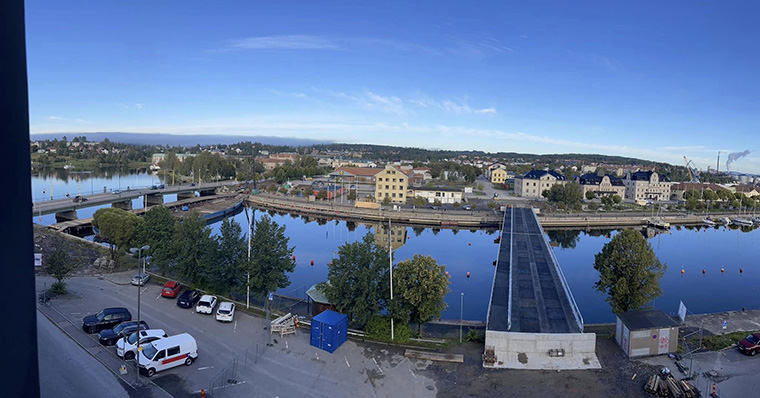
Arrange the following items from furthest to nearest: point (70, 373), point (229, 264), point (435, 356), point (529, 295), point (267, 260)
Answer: point (229, 264) → point (529, 295) → point (267, 260) → point (435, 356) → point (70, 373)

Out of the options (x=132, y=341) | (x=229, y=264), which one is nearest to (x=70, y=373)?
(x=132, y=341)

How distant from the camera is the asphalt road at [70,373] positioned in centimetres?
516

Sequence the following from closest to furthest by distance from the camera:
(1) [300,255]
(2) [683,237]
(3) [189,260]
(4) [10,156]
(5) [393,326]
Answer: (4) [10,156], (5) [393,326], (3) [189,260], (1) [300,255], (2) [683,237]

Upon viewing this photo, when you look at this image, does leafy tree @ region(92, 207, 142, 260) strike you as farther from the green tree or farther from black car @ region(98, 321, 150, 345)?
the green tree

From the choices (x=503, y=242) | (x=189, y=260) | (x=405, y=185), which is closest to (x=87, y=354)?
(x=189, y=260)

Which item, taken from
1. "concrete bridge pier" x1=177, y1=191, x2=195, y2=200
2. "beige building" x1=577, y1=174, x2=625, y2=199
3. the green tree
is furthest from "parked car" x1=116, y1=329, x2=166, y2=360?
"beige building" x1=577, y1=174, x2=625, y2=199

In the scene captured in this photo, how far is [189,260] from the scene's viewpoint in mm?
8852

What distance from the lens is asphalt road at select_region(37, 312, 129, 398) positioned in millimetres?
5160

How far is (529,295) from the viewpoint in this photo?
8.52m

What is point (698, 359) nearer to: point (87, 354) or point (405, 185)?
Answer: point (87, 354)

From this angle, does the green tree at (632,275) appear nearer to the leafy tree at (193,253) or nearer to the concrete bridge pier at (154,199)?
the leafy tree at (193,253)

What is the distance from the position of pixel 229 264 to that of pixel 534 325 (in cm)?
560

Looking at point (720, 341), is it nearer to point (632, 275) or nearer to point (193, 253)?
point (632, 275)

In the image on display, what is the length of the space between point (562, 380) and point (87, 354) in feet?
20.7
